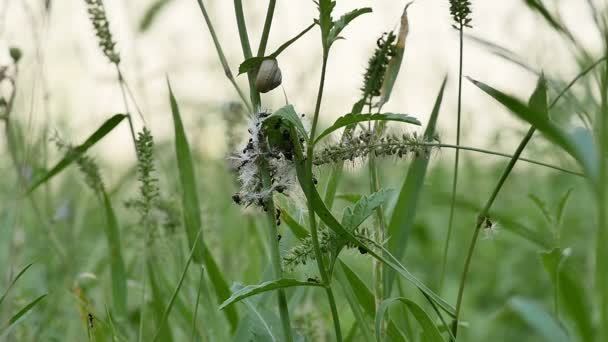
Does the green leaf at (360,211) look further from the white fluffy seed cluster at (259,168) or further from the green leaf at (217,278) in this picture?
the green leaf at (217,278)

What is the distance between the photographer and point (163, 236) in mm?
1813

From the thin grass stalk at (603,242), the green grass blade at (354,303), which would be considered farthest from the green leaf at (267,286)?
the thin grass stalk at (603,242)

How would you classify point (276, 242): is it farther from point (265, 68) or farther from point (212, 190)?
point (212, 190)

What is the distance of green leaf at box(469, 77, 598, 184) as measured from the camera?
66 cm

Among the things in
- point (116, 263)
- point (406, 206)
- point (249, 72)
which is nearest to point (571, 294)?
point (406, 206)

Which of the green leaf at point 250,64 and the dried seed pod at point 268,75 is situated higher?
the green leaf at point 250,64

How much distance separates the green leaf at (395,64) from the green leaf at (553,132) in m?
0.28

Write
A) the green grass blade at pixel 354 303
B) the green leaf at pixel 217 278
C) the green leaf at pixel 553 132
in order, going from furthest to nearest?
the green leaf at pixel 217 278, the green grass blade at pixel 354 303, the green leaf at pixel 553 132

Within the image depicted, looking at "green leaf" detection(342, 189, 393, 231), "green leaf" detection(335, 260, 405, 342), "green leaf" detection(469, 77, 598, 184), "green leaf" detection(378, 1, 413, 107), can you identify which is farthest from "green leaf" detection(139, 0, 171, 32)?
"green leaf" detection(469, 77, 598, 184)

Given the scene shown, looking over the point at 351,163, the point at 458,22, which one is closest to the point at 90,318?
the point at 351,163

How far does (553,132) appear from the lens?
79cm

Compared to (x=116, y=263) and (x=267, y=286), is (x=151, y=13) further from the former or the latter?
(x=267, y=286)

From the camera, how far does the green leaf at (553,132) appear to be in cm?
66

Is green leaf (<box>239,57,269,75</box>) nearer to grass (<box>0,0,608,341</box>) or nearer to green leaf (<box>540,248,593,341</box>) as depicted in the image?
grass (<box>0,0,608,341</box>)
